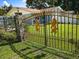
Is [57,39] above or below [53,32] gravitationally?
below

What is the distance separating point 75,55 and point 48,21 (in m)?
2.69

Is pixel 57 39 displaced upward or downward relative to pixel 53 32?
downward

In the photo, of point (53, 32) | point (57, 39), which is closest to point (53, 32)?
point (53, 32)

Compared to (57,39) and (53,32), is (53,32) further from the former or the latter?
(57,39)

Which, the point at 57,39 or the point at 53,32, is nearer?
the point at 53,32

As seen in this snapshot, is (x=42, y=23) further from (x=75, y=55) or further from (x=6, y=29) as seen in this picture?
(x=6, y=29)

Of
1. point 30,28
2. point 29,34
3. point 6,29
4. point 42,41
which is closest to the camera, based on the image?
point 42,41

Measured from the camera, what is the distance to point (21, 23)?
10.2 meters

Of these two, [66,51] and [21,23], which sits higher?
[21,23]

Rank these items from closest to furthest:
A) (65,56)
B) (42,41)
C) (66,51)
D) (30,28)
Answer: (65,56)
(66,51)
(42,41)
(30,28)

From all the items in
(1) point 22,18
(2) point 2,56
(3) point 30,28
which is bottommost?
(2) point 2,56

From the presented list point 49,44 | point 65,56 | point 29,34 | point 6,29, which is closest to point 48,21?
Answer: point 49,44

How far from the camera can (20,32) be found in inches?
404

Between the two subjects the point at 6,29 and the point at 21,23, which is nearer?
the point at 21,23
